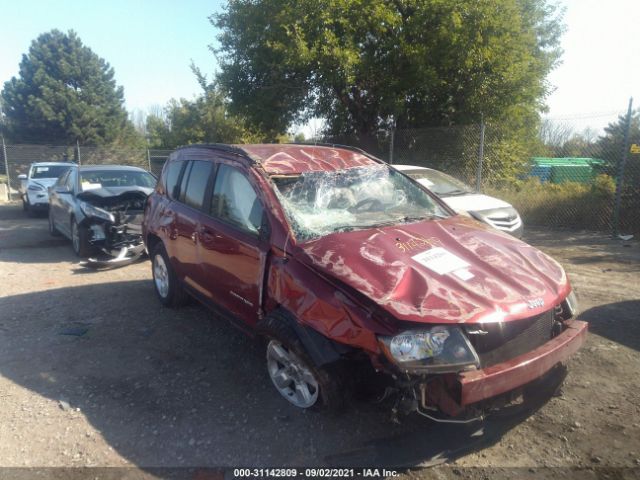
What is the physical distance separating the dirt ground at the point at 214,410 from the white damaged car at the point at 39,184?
29.6ft

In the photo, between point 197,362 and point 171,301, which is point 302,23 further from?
point 197,362

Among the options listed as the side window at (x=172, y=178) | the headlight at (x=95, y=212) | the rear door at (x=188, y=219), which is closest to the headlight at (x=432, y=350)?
the rear door at (x=188, y=219)

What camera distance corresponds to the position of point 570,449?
Answer: 113 inches

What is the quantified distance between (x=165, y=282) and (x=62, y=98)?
36063 mm

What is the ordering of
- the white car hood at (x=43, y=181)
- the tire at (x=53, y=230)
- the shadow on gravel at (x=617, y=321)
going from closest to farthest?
the shadow on gravel at (x=617, y=321)
the tire at (x=53, y=230)
the white car hood at (x=43, y=181)

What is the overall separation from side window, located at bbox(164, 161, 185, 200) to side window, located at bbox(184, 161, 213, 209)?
322 millimetres

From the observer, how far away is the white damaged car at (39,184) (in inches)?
525

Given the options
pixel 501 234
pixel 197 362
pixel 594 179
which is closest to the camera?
pixel 501 234

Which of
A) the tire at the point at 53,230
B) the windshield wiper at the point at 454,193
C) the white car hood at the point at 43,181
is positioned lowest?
the tire at the point at 53,230

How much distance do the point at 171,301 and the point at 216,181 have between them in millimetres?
1716

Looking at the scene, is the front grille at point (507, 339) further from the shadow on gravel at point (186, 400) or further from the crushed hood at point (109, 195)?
the crushed hood at point (109, 195)

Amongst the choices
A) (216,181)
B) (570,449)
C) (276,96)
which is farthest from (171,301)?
(276,96)

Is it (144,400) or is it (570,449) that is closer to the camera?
(570,449)

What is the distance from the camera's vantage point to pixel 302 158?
13.9 feet
